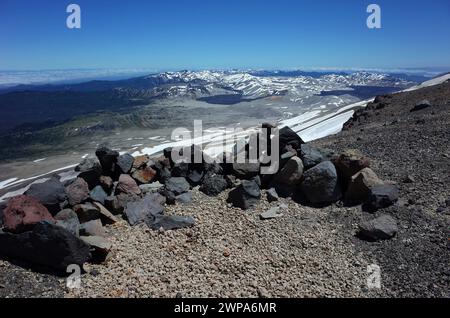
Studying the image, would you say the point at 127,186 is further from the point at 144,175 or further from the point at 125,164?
the point at 125,164

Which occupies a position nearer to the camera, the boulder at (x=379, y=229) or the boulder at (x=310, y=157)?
the boulder at (x=379, y=229)

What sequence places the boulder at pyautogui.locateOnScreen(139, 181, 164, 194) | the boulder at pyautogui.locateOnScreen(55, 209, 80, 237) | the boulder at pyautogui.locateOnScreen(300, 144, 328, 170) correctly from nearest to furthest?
1. the boulder at pyautogui.locateOnScreen(55, 209, 80, 237)
2. the boulder at pyautogui.locateOnScreen(300, 144, 328, 170)
3. the boulder at pyautogui.locateOnScreen(139, 181, 164, 194)

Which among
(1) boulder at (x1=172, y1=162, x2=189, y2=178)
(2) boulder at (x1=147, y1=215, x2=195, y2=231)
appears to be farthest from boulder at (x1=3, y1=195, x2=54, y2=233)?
(1) boulder at (x1=172, y1=162, x2=189, y2=178)

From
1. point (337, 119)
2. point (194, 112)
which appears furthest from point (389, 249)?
point (194, 112)

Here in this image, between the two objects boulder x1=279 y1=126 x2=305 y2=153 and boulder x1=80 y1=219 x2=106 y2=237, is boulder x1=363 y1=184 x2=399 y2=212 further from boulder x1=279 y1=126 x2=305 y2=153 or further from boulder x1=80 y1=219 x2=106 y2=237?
boulder x1=80 y1=219 x2=106 y2=237

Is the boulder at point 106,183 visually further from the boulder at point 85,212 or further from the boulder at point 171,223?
the boulder at point 171,223

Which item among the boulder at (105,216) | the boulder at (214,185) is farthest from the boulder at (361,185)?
the boulder at (105,216)
